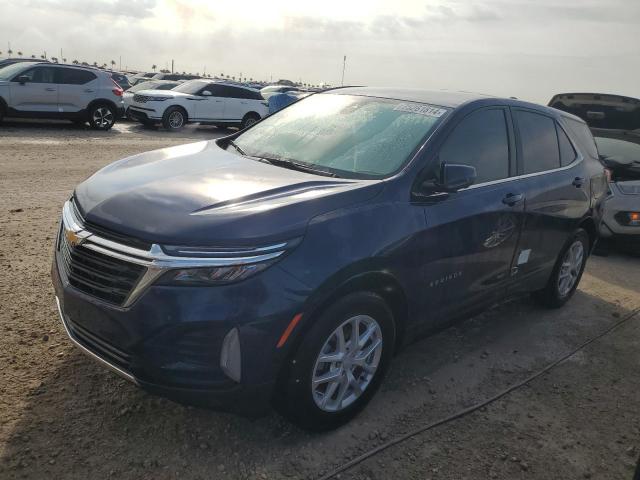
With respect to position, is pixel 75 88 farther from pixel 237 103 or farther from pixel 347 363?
pixel 347 363

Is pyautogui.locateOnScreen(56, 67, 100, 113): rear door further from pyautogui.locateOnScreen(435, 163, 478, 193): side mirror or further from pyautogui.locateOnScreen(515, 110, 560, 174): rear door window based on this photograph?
pyautogui.locateOnScreen(435, 163, 478, 193): side mirror

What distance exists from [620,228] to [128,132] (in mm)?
13352

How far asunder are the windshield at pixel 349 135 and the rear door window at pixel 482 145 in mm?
179

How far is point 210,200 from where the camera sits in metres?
2.71

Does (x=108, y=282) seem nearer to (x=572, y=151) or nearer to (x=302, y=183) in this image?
(x=302, y=183)

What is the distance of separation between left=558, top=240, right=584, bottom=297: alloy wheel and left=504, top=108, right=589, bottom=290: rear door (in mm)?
266

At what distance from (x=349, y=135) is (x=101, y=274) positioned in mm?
1763

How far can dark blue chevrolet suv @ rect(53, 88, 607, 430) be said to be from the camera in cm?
244

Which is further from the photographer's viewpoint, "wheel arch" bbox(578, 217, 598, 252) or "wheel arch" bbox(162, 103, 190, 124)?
"wheel arch" bbox(162, 103, 190, 124)

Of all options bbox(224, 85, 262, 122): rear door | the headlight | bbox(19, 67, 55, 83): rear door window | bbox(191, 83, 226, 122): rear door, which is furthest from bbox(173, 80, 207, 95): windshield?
the headlight

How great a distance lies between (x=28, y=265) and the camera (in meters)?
4.70

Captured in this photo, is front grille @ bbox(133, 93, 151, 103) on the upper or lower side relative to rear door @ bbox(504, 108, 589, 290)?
lower

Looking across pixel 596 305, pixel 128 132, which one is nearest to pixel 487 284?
pixel 596 305

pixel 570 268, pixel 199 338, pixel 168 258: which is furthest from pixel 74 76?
pixel 199 338
